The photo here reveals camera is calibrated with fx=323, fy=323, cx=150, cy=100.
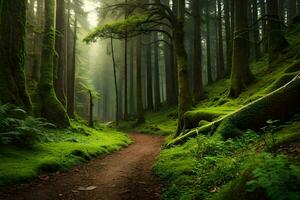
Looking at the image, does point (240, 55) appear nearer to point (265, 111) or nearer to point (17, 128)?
point (265, 111)

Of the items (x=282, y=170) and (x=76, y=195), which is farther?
(x=76, y=195)

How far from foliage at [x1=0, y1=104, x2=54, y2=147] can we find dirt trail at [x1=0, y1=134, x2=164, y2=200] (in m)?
1.85

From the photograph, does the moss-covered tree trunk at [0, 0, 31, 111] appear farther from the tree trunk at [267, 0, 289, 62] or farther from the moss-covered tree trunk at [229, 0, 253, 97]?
the tree trunk at [267, 0, 289, 62]

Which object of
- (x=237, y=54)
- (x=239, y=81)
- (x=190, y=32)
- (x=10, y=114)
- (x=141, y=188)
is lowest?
(x=141, y=188)

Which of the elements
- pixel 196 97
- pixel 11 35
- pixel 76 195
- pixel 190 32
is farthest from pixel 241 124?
pixel 190 32

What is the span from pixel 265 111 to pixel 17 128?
719 centimetres

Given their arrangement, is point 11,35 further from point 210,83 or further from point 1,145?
point 210,83

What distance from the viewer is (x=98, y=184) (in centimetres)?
807

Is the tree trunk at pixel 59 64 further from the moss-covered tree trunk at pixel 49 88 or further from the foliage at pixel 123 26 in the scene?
the foliage at pixel 123 26

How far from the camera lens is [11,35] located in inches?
→ 468

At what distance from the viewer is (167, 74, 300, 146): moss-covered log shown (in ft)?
28.4

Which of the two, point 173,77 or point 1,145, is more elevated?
point 173,77

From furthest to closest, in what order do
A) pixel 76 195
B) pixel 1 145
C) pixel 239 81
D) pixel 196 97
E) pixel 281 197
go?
pixel 196 97
pixel 239 81
pixel 1 145
pixel 76 195
pixel 281 197

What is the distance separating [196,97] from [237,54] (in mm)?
10818
